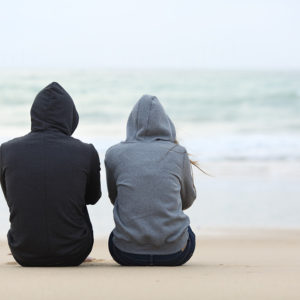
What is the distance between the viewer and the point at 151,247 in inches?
147

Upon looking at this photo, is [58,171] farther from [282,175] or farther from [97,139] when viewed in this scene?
[97,139]

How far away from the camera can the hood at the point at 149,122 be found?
150 inches

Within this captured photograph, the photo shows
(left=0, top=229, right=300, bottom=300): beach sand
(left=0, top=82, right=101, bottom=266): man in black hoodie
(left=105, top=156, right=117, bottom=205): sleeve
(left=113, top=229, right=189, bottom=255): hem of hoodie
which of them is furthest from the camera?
(left=105, top=156, right=117, bottom=205): sleeve

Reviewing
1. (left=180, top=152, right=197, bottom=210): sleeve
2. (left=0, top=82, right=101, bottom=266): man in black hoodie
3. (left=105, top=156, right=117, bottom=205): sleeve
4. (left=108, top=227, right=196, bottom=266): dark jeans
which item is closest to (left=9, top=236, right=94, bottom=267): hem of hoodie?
(left=0, top=82, right=101, bottom=266): man in black hoodie

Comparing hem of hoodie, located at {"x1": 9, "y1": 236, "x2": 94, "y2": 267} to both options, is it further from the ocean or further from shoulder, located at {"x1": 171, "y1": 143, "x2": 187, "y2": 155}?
the ocean

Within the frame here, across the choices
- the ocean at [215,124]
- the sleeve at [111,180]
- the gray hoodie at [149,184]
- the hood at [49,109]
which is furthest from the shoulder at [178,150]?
the hood at [49,109]

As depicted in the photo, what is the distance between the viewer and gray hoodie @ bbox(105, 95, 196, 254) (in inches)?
146

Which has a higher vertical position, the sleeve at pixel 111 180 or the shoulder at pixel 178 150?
the shoulder at pixel 178 150

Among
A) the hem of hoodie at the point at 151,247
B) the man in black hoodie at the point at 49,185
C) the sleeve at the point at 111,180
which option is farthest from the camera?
the sleeve at the point at 111,180

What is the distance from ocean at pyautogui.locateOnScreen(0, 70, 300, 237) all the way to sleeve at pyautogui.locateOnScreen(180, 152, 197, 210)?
0.88ft

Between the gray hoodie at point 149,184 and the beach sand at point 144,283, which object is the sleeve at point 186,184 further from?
the beach sand at point 144,283

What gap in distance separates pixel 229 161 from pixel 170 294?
9393 millimetres

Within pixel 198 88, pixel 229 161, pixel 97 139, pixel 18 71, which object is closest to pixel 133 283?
pixel 229 161

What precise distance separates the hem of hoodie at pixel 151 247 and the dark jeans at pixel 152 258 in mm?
17
